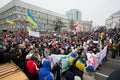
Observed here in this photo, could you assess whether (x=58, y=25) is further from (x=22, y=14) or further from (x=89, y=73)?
(x=89, y=73)

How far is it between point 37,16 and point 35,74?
209ft

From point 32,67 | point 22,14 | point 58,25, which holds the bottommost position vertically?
point 32,67

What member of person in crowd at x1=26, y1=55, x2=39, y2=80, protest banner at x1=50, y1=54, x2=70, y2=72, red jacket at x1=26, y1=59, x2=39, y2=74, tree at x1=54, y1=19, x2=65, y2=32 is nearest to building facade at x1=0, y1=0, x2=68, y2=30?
tree at x1=54, y1=19, x2=65, y2=32

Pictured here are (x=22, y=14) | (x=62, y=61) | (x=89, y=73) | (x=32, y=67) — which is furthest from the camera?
(x=22, y=14)

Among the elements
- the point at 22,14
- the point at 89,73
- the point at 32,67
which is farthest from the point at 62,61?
the point at 22,14

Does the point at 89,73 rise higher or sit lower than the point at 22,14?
lower

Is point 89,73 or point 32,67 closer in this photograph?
point 89,73

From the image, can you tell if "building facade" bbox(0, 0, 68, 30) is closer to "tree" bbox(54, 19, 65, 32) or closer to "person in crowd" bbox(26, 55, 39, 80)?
"tree" bbox(54, 19, 65, 32)

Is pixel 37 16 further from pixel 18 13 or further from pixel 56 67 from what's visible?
pixel 56 67

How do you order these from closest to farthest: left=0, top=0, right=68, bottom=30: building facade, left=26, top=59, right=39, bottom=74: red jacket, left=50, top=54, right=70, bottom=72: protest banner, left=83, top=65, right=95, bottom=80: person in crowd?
left=83, top=65, right=95, bottom=80: person in crowd, left=26, top=59, right=39, bottom=74: red jacket, left=50, top=54, right=70, bottom=72: protest banner, left=0, top=0, right=68, bottom=30: building facade

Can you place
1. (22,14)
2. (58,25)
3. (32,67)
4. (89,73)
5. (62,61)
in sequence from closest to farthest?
(89,73) < (32,67) < (62,61) < (22,14) < (58,25)

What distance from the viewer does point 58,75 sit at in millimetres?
5559

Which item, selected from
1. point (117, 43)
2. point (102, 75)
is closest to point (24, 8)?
point (117, 43)

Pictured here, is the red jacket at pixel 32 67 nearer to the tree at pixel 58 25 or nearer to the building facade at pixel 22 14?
the building facade at pixel 22 14
